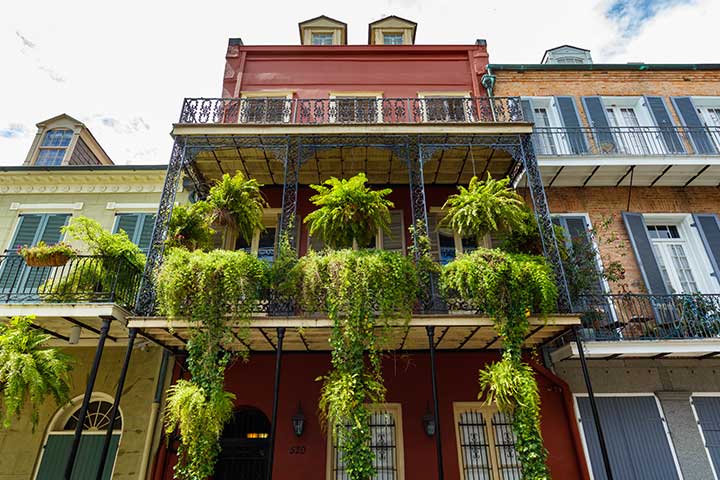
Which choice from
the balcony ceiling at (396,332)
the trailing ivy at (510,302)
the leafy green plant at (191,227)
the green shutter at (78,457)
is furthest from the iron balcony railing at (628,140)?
the green shutter at (78,457)

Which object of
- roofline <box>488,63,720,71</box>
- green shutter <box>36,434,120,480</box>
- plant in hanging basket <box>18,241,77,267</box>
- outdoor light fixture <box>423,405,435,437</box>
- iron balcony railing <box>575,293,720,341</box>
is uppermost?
roofline <box>488,63,720,71</box>

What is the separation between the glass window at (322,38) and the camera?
39.4 feet

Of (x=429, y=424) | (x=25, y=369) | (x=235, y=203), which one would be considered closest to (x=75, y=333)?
(x=25, y=369)

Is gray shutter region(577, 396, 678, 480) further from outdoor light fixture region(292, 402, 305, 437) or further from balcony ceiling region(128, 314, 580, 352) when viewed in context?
outdoor light fixture region(292, 402, 305, 437)

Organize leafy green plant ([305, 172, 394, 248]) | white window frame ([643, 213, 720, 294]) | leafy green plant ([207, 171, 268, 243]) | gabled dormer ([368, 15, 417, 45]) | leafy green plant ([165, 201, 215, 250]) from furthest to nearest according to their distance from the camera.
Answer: gabled dormer ([368, 15, 417, 45]), white window frame ([643, 213, 720, 294]), leafy green plant ([207, 171, 268, 243]), leafy green plant ([165, 201, 215, 250]), leafy green plant ([305, 172, 394, 248])

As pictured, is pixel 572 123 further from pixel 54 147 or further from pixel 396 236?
pixel 54 147

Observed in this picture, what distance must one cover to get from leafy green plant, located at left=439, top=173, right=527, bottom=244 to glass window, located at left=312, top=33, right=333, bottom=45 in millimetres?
7285

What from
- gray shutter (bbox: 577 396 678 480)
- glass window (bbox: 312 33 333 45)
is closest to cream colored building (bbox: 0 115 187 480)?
glass window (bbox: 312 33 333 45)

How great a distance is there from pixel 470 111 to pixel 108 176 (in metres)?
8.85

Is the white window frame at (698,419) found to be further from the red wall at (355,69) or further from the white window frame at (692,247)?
the red wall at (355,69)

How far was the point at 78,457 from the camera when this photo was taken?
7625 mm

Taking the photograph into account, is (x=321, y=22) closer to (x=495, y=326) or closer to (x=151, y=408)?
(x=495, y=326)

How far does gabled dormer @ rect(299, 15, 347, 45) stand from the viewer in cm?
1204

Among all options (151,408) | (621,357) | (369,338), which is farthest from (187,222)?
(621,357)
